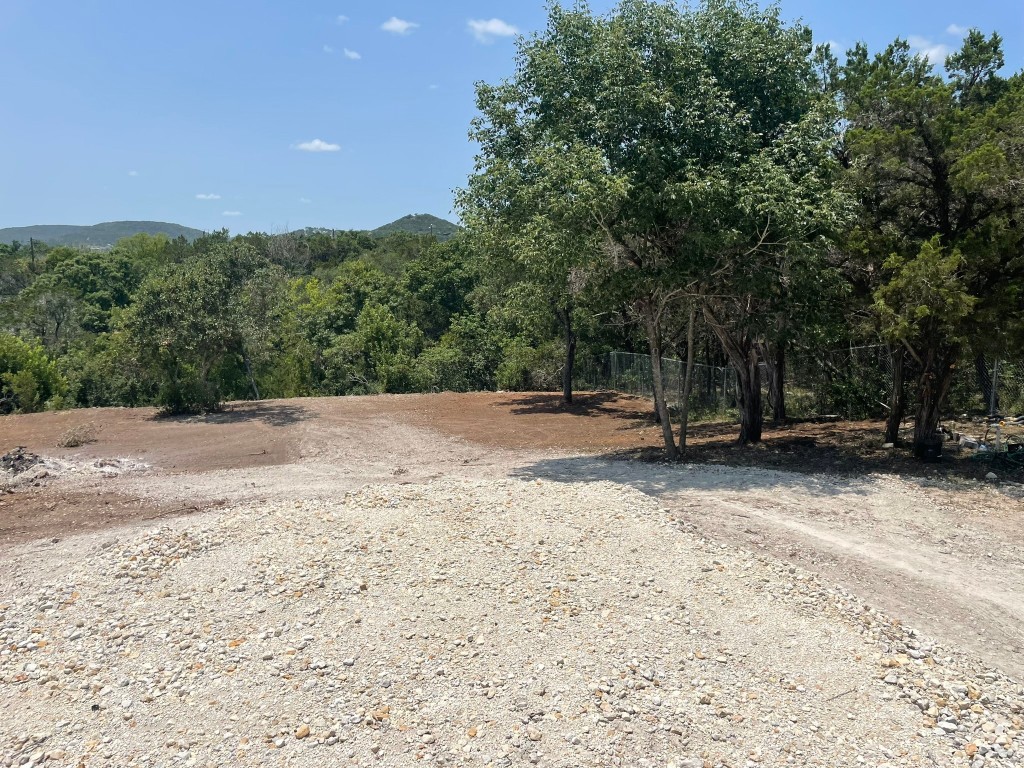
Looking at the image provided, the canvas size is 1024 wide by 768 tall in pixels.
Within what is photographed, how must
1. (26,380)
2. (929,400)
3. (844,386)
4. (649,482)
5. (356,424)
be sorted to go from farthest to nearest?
(26,380), (356,424), (844,386), (929,400), (649,482)

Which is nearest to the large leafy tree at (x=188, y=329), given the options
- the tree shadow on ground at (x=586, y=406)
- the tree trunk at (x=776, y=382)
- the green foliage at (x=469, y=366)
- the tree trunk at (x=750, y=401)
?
the tree shadow on ground at (x=586, y=406)

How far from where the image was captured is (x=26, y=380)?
25.1 meters

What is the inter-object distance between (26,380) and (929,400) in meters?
26.8

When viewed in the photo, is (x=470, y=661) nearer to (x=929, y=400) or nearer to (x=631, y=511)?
(x=631, y=511)

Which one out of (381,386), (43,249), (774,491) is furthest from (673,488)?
(43,249)

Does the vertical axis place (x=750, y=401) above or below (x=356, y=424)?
above

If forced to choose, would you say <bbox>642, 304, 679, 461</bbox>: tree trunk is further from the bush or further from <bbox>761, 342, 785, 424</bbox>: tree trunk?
the bush

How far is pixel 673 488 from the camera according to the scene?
35.9 ft

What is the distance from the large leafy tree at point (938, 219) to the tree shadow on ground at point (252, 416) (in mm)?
15273

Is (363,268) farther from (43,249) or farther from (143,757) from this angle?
(43,249)

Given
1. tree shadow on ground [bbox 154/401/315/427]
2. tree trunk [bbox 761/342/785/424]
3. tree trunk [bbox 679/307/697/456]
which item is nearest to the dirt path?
tree trunk [bbox 679/307/697/456]

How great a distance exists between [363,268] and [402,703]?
50.5 m

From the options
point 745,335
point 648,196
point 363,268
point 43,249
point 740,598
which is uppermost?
point 43,249

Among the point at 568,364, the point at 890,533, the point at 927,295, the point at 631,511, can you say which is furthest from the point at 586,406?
the point at 890,533
